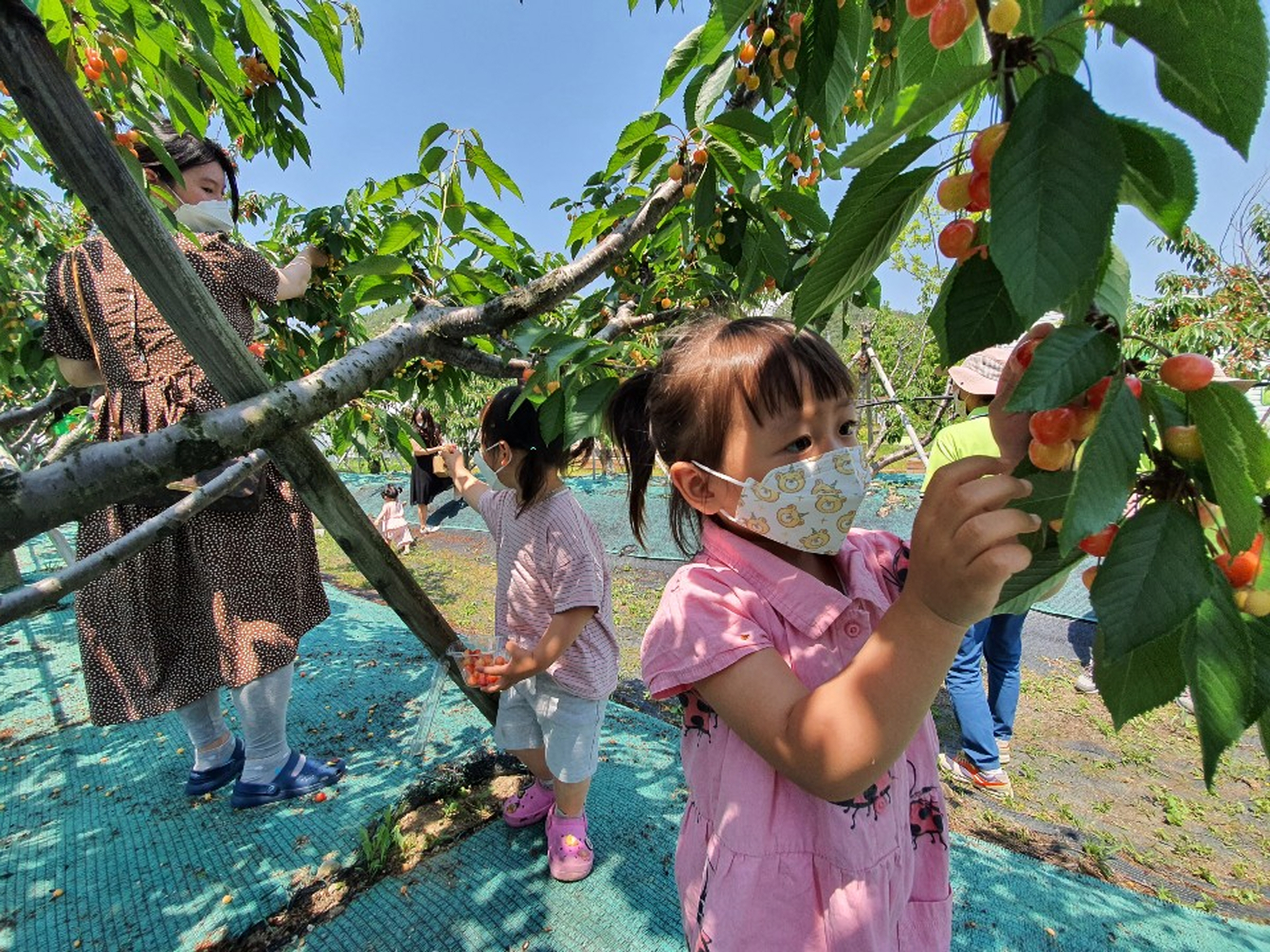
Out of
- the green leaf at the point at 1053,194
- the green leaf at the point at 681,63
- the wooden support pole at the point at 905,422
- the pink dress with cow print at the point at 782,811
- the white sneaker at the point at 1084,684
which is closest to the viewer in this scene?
the green leaf at the point at 1053,194

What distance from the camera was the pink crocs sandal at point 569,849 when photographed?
6.49ft

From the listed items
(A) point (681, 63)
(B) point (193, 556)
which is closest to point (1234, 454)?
(A) point (681, 63)

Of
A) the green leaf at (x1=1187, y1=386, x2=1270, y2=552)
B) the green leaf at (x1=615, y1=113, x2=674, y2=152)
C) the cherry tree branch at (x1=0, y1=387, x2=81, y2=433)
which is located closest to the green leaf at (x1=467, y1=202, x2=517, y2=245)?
the green leaf at (x1=615, y1=113, x2=674, y2=152)

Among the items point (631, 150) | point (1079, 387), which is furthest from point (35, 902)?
point (1079, 387)

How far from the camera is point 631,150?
1.36 m

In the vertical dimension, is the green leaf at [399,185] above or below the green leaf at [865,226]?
above

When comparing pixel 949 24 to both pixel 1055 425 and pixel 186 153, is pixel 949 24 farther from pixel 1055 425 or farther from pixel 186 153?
pixel 186 153

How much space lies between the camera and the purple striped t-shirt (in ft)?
6.39

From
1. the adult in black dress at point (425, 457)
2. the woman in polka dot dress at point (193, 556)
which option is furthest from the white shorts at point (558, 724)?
the adult in black dress at point (425, 457)

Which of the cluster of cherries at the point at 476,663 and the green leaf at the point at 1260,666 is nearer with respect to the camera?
the green leaf at the point at 1260,666

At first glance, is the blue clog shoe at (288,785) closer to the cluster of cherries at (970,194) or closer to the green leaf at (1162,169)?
the cluster of cherries at (970,194)

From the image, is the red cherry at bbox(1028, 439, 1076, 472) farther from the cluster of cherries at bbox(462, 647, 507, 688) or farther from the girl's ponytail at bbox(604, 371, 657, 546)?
A: the cluster of cherries at bbox(462, 647, 507, 688)

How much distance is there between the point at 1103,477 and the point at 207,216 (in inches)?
95.5

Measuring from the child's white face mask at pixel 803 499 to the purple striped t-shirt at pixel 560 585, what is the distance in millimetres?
971
